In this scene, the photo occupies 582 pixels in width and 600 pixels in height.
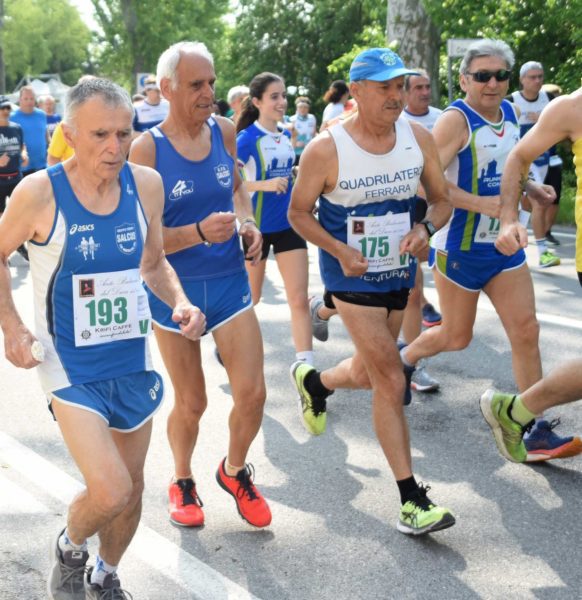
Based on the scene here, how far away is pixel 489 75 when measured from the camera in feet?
17.3

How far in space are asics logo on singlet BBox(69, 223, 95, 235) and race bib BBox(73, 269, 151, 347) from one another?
151 millimetres

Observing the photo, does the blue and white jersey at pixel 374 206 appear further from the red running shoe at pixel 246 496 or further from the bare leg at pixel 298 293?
the bare leg at pixel 298 293

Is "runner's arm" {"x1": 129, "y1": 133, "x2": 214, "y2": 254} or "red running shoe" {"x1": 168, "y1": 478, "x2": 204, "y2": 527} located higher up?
"runner's arm" {"x1": 129, "y1": 133, "x2": 214, "y2": 254}

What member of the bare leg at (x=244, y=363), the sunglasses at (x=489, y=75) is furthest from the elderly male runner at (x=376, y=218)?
the sunglasses at (x=489, y=75)

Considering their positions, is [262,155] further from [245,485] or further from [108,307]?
[108,307]

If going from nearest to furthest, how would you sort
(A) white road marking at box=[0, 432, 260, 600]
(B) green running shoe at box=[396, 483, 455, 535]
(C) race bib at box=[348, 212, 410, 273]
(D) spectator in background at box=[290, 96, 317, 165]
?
(A) white road marking at box=[0, 432, 260, 600], (B) green running shoe at box=[396, 483, 455, 535], (C) race bib at box=[348, 212, 410, 273], (D) spectator in background at box=[290, 96, 317, 165]

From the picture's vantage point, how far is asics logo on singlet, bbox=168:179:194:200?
4.47 metres

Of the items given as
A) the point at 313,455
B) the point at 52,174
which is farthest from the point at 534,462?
the point at 52,174

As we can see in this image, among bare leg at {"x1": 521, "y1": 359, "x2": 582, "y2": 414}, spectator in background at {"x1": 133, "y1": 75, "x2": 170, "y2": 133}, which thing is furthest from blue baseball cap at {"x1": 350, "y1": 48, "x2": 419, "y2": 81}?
spectator in background at {"x1": 133, "y1": 75, "x2": 170, "y2": 133}

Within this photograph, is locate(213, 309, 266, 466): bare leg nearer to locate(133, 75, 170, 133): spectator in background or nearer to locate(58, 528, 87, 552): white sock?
locate(58, 528, 87, 552): white sock

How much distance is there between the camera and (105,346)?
3.56 m

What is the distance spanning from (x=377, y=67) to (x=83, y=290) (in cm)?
164

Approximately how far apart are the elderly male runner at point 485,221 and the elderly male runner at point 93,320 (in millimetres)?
2099

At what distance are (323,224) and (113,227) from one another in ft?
4.64
